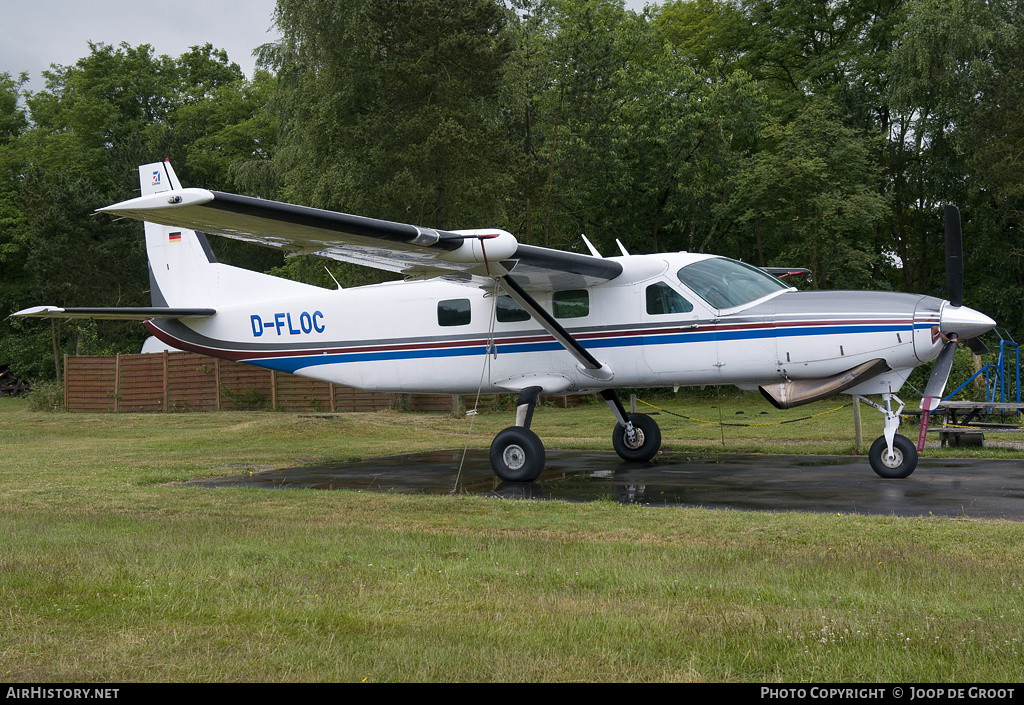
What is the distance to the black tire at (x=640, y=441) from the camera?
48.0 feet

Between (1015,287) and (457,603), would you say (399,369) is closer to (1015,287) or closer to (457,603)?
(457,603)

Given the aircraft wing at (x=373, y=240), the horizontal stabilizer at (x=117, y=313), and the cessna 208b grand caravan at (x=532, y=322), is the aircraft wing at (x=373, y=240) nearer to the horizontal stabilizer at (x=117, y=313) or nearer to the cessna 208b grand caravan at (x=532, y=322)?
the cessna 208b grand caravan at (x=532, y=322)

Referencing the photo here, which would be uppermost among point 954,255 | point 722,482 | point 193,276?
point 193,276

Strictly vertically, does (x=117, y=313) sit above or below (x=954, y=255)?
below

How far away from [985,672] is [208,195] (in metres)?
7.33

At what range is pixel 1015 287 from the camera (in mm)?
34312

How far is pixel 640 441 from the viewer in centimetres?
1470

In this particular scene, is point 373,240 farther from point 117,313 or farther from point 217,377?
point 217,377

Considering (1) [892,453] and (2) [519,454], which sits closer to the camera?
(1) [892,453]

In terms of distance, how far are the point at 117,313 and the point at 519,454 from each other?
727 centimetres

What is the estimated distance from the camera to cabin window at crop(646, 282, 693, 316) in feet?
41.0

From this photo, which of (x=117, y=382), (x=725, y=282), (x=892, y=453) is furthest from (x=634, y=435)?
(x=117, y=382)

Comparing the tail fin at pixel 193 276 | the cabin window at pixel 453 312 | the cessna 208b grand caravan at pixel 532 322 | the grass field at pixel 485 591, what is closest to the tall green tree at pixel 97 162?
the tail fin at pixel 193 276

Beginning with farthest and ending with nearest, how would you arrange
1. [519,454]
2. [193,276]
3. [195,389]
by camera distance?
[195,389] < [193,276] < [519,454]
